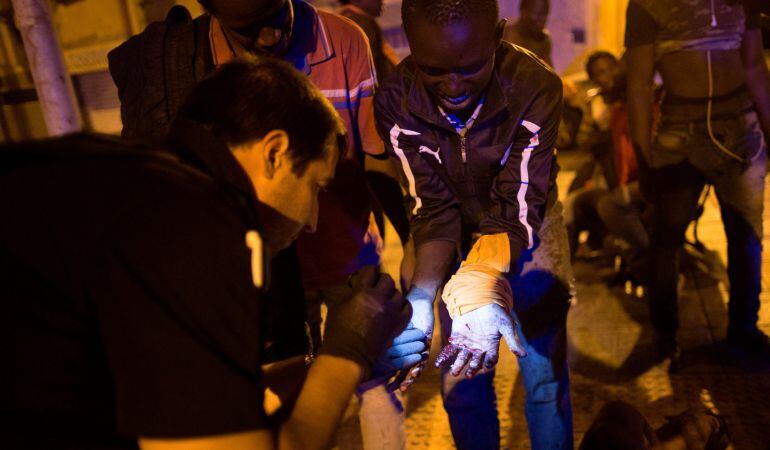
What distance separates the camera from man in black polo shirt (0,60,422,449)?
94 centimetres

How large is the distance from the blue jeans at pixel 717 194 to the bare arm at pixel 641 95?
8cm

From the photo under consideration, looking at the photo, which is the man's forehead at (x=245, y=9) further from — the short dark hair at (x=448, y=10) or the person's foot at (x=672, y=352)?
the person's foot at (x=672, y=352)

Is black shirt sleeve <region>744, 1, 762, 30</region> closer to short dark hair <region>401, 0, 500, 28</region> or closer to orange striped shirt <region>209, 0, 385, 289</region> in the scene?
short dark hair <region>401, 0, 500, 28</region>

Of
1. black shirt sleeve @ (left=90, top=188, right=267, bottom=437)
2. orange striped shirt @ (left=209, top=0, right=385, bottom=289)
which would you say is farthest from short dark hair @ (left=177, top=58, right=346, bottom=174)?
orange striped shirt @ (left=209, top=0, right=385, bottom=289)

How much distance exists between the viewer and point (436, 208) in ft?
6.99

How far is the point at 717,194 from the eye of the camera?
2881 mm

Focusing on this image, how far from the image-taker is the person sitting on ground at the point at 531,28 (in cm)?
440

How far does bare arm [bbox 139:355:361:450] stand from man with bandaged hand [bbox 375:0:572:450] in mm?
570

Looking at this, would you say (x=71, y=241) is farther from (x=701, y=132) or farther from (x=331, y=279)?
(x=701, y=132)

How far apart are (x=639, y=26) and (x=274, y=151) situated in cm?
226

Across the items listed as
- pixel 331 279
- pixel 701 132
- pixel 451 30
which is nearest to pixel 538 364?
pixel 331 279

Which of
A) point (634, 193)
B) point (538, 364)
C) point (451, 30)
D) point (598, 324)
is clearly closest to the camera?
point (451, 30)

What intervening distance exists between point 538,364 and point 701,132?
1536mm

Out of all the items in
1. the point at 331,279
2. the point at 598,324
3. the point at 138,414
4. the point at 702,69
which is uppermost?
the point at 702,69
